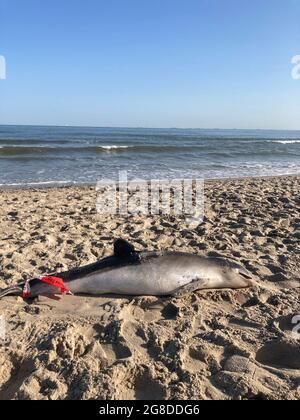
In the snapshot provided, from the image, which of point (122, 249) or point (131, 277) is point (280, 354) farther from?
point (122, 249)

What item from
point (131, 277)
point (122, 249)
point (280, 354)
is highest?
point (122, 249)

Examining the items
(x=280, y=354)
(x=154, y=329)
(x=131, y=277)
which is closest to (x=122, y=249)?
(x=131, y=277)

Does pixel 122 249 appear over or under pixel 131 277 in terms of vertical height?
over

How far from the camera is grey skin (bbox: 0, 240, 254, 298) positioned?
4.52 m

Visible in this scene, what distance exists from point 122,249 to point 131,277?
0.32m

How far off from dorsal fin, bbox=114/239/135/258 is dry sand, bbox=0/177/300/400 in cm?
49

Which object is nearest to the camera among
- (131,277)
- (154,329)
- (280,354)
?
(280,354)

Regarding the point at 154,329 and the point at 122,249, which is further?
the point at 122,249

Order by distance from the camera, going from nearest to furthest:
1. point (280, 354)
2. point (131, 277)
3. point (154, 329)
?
point (280, 354)
point (154, 329)
point (131, 277)

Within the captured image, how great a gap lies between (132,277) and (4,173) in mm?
12529

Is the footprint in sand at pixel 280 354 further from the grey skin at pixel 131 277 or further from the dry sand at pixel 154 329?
the grey skin at pixel 131 277

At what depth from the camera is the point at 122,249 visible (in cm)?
454

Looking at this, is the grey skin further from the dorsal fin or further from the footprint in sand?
the footprint in sand

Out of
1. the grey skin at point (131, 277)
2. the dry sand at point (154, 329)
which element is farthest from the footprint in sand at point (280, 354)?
the grey skin at point (131, 277)
